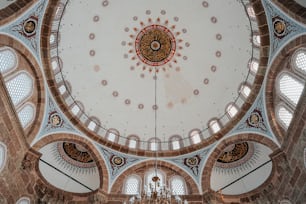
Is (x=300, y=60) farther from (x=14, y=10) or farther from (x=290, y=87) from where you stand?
(x=14, y=10)

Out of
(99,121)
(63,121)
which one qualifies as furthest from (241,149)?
(63,121)

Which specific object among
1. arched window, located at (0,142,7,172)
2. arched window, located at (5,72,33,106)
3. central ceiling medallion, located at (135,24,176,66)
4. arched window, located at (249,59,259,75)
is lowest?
arched window, located at (0,142,7,172)

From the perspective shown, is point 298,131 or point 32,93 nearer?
point 298,131

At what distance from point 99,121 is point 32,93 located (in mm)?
4375

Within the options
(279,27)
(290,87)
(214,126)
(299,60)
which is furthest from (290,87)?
(214,126)

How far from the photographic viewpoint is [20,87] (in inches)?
484

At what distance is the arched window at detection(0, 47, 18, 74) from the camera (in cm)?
1126

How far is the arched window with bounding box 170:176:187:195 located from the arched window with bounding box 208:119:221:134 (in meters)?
3.07

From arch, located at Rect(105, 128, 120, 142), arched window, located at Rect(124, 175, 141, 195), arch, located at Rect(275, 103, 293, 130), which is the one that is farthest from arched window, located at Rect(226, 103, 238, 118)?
arch, located at Rect(105, 128, 120, 142)

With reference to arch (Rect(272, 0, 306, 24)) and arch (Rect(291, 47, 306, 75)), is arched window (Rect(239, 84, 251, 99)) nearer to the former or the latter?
arch (Rect(291, 47, 306, 75))

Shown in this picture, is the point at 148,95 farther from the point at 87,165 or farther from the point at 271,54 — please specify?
the point at 271,54

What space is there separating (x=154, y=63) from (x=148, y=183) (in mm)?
7094

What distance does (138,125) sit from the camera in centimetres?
1728

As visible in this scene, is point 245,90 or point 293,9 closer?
point 293,9
